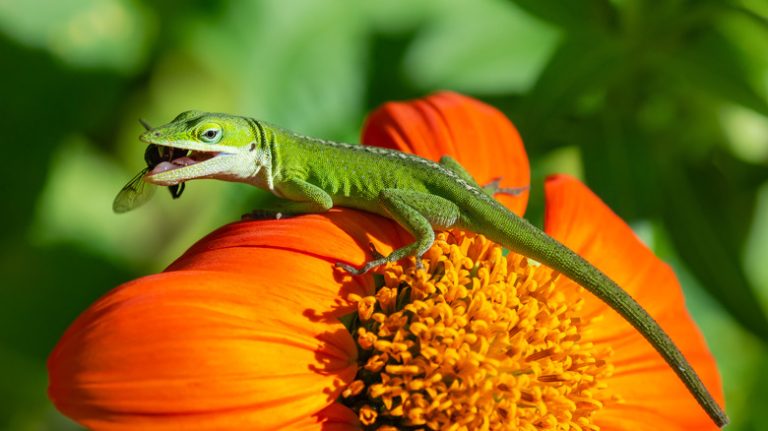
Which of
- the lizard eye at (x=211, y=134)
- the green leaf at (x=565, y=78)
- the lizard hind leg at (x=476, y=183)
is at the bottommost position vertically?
the lizard eye at (x=211, y=134)

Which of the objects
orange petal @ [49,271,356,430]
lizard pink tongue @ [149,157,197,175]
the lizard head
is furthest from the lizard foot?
orange petal @ [49,271,356,430]

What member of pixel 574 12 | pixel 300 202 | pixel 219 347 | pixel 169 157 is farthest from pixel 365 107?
pixel 219 347

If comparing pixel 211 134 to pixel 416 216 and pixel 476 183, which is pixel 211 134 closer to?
pixel 416 216

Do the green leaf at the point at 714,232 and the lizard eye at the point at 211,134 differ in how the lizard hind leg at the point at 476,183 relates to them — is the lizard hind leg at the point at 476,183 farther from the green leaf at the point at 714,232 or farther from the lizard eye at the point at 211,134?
the green leaf at the point at 714,232

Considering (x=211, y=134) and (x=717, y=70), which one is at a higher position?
(x=717, y=70)

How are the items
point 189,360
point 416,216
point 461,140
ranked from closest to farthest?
point 189,360 → point 416,216 → point 461,140

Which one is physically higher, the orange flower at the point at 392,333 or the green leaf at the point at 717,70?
the green leaf at the point at 717,70

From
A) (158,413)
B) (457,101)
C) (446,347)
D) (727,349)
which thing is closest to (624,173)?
(457,101)

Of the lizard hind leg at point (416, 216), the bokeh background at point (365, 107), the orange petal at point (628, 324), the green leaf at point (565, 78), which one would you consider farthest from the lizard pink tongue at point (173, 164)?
the green leaf at point (565, 78)
